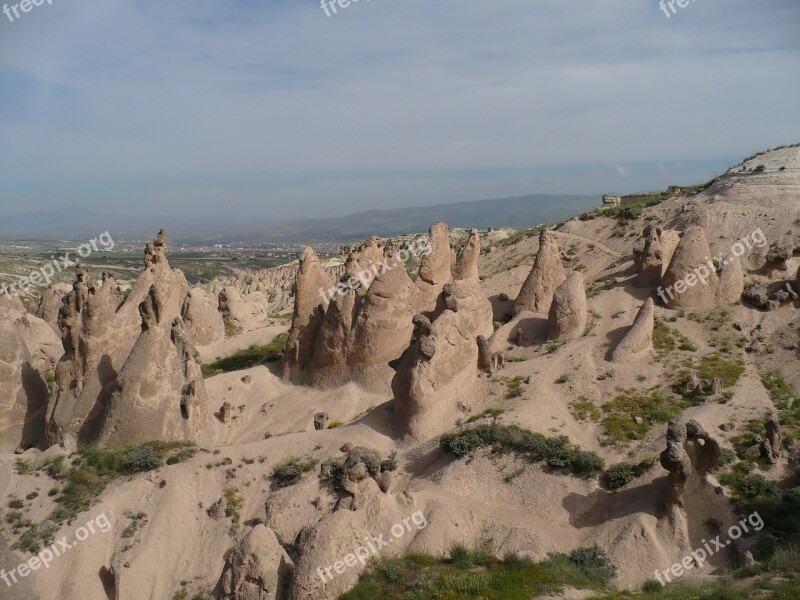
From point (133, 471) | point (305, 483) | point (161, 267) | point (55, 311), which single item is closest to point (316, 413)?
point (305, 483)

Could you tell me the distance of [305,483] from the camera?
1625 centimetres

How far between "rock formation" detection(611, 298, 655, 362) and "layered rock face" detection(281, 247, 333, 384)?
11.6 metres

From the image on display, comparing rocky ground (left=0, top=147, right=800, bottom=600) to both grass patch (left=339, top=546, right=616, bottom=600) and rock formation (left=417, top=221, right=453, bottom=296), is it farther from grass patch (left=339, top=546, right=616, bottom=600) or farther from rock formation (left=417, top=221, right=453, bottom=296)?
grass patch (left=339, top=546, right=616, bottom=600)

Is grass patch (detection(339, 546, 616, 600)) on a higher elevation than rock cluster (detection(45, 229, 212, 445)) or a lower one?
lower

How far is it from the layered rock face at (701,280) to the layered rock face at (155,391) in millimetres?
18939

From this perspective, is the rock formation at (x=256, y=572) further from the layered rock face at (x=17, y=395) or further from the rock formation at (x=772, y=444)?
the rock formation at (x=772, y=444)

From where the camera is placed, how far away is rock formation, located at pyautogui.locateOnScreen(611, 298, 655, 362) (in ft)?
69.3

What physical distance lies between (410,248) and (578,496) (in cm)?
5097

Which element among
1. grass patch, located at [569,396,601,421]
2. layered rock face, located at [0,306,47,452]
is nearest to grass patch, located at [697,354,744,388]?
grass patch, located at [569,396,601,421]

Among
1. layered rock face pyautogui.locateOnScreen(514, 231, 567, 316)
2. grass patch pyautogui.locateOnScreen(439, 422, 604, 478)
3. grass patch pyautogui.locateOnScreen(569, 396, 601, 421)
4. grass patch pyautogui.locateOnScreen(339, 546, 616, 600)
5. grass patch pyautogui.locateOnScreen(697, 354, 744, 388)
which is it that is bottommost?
grass patch pyautogui.locateOnScreen(339, 546, 616, 600)

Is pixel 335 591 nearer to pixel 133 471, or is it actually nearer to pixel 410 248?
pixel 133 471

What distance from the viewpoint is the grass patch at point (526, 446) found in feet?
52.5

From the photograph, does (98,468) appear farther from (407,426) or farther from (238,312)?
(238,312)

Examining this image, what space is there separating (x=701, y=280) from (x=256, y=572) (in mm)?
20521
